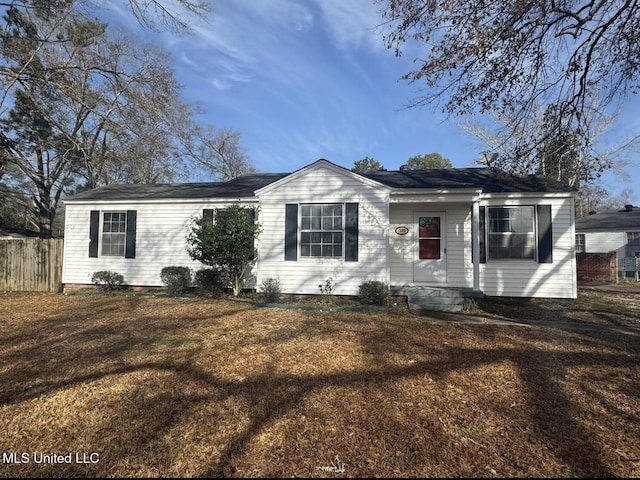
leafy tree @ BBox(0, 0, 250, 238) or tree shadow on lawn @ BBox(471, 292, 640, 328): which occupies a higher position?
leafy tree @ BBox(0, 0, 250, 238)

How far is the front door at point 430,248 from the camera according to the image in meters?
9.87

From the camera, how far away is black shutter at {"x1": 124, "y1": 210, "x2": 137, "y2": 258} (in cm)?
1122

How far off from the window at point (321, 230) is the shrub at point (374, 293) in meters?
1.25

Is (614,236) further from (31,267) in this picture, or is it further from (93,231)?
(31,267)

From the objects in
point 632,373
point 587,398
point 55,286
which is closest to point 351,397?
point 587,398

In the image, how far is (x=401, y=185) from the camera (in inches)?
400

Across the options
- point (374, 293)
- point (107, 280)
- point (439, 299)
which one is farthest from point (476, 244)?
point (107, 280)

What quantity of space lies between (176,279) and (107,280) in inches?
107

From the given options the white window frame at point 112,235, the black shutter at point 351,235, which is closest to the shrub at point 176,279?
the white window frame at point 112,235

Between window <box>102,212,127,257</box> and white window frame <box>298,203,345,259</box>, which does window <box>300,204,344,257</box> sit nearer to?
white window frame <box>298,203,345,259</box>

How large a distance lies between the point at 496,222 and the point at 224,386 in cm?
870

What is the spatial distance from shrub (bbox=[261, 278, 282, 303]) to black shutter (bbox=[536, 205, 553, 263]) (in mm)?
7136

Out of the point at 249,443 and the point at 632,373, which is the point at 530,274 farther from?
the point at 249,443

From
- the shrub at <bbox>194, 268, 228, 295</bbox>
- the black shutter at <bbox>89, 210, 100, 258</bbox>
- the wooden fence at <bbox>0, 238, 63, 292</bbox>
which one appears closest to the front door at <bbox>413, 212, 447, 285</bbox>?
the shrub at <bbox>194, 268, 228, 295</bbox>
